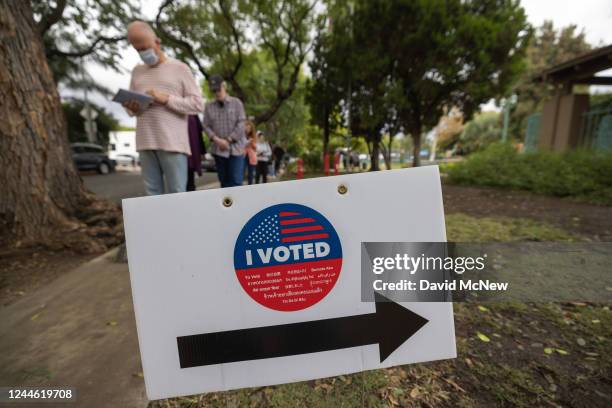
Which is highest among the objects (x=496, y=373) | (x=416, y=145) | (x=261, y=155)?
(x=416, y=145)

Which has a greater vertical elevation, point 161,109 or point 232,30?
point 232,30

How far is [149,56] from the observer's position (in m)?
2.34

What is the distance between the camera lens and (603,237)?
10.8ft

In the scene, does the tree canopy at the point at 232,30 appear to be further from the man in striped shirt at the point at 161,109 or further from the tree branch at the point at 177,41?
the man in striped shirt at the point at 161,109

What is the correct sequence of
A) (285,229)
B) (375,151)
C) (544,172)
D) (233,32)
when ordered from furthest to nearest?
1. (375,151)
2. (233,32)
3. (544,172)
4. (285,229)

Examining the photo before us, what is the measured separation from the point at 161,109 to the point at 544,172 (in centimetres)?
792

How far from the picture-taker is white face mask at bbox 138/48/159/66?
232 centimetres

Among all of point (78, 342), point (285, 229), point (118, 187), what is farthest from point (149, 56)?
point (118, 187)

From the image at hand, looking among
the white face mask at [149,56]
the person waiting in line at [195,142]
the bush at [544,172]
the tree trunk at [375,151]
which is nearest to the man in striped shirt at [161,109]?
the white face mask at [149,56]

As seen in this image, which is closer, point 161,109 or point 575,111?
point 161,109

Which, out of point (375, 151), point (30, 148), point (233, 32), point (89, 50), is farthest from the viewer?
point (375, 151)

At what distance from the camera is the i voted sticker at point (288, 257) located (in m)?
0.79

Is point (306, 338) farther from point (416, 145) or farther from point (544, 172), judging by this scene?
point (416, 145)

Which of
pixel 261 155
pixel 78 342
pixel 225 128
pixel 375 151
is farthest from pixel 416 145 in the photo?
pixel 78 342
